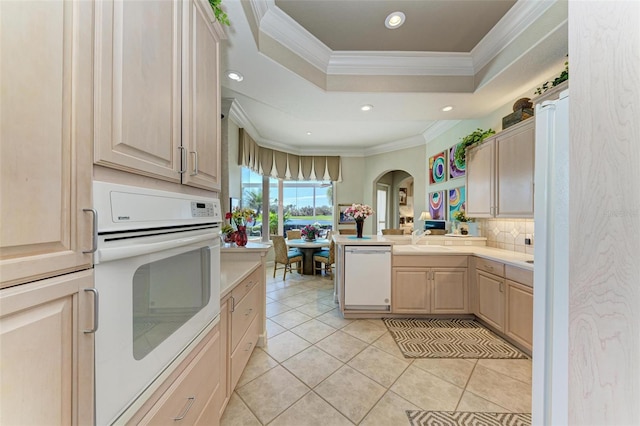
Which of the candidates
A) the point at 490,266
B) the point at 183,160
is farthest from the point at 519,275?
the point at 183,160

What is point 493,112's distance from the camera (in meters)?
3.14

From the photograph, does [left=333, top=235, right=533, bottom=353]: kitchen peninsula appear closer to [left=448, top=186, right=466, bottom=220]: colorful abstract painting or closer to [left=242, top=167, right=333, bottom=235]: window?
[left=448, top=186, right=466, bottom=220]: colorful abstract painting

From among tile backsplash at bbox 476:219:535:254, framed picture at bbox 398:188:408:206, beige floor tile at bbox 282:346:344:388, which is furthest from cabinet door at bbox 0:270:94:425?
framed picture at bbox 398:188:408:206

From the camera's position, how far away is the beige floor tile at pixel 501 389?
1658 mm

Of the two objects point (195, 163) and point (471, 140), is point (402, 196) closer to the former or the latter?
point (471, 140)

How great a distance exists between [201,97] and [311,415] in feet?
6.63

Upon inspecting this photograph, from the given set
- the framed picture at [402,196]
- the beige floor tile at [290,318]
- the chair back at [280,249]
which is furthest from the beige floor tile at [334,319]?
the framed picture at [402,196]

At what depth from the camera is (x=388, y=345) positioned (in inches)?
93.5

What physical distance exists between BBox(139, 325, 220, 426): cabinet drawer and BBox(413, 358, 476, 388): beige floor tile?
1.76 metres

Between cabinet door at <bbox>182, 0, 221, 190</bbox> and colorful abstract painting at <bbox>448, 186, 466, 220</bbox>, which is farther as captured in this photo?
colorful abstract painting at <bbox>448, 186, 466, 220</bbox>

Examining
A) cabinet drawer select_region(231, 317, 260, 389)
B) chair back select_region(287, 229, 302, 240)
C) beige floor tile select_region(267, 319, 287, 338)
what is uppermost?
chair back select_region(287, 229, 302, 240)

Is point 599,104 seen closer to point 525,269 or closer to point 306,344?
point 525,269

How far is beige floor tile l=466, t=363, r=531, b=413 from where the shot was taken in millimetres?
1658

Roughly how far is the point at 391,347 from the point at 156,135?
2594 millimetres
